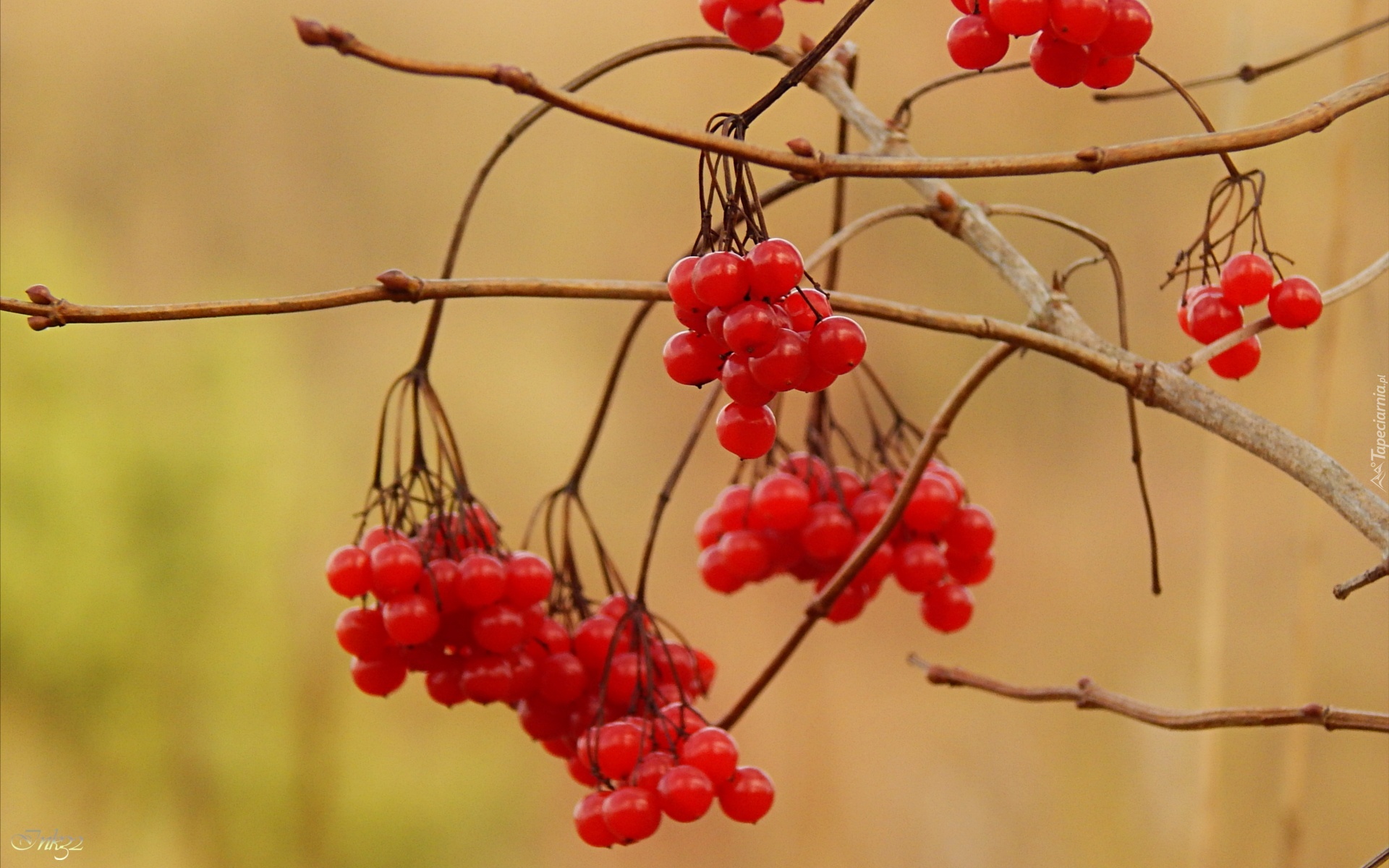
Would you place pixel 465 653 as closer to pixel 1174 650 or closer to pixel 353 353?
pixel 353 353

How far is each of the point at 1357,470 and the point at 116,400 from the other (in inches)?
42.7

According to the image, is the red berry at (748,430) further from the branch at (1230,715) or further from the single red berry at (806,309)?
the branch at (1230,715)

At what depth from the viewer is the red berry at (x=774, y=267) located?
0.98ft

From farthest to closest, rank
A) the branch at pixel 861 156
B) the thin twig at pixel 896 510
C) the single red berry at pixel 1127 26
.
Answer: the thin twig at pixel 896 510, the single red berry at pixel 1127 26, the branch at pixel 861 156

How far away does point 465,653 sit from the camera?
539 millimetres

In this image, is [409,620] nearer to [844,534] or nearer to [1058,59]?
[844,534]

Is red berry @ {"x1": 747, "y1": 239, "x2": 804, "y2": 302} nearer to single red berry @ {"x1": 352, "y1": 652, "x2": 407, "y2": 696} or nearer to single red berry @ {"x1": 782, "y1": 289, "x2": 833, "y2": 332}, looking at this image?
single red berry @ {"x1": 782, "y1": 289, "x2": 833, "y2": 332}

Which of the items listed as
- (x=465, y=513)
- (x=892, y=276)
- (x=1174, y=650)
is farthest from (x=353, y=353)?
(x=1174, y=650)

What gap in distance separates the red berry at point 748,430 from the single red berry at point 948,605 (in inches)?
12.0

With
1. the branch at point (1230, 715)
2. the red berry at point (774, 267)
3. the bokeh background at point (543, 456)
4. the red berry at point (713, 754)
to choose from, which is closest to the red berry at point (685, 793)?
the red berry at point (713, 754)

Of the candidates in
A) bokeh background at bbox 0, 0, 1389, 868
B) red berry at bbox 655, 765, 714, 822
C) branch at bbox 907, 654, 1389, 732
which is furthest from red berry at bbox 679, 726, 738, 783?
bokeh background at bbox 0, 0, 1389, 868

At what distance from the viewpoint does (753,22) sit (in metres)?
0.33

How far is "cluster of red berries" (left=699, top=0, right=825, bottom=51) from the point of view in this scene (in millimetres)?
332

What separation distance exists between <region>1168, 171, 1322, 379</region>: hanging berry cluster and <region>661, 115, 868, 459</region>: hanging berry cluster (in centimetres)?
18
